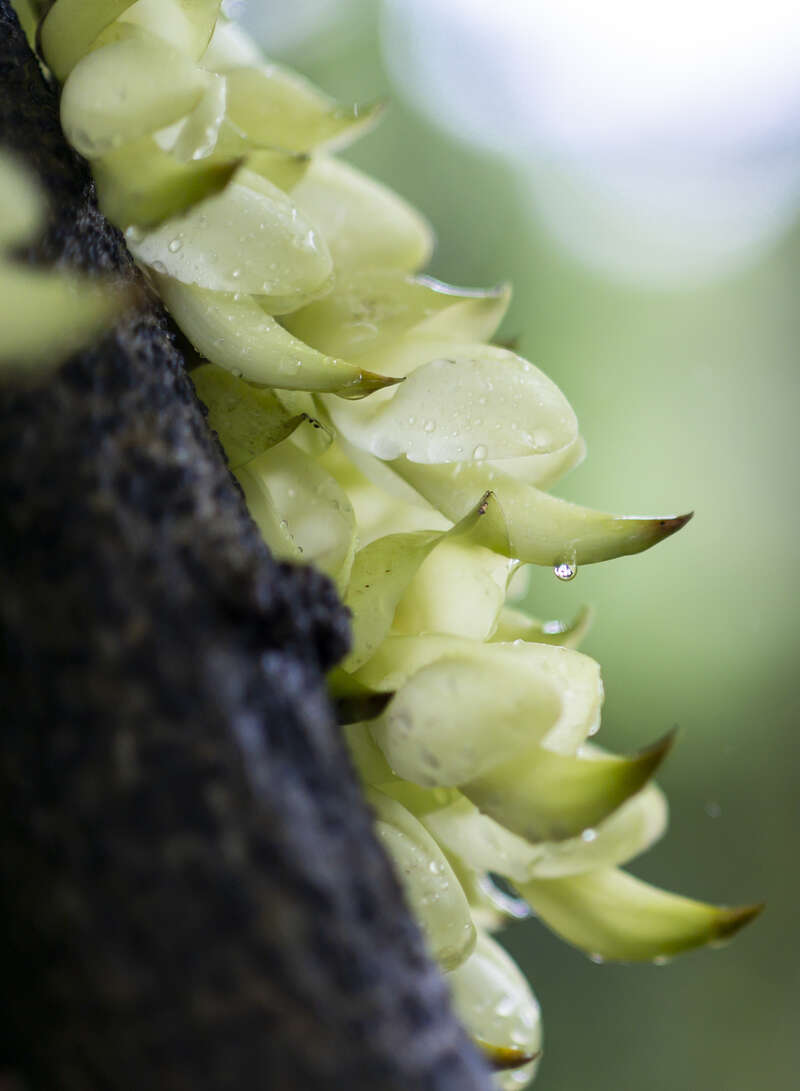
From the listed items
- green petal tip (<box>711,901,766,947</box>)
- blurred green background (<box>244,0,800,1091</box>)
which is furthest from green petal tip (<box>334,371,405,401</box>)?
blurred green background (<box>244,0,800,1091</box>)

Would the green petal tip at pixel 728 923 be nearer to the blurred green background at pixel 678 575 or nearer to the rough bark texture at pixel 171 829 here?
the rough bark texture at pixel 171 829

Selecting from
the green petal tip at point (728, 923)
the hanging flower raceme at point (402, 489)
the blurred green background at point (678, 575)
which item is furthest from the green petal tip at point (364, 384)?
the blurred green background at point (678, 575)

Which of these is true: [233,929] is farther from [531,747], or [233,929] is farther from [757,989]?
[757,989]

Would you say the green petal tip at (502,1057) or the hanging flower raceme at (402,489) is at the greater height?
the hanging flower raceme at (402,489)

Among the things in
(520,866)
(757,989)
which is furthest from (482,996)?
(757,989)

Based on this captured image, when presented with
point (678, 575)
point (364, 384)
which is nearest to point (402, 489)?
point (364, 384)

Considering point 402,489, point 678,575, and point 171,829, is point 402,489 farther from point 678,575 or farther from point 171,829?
point 678,575

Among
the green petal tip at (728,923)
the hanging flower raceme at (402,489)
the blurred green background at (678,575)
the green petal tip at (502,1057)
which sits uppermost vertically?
the hanging flower raceme at (402,489)
